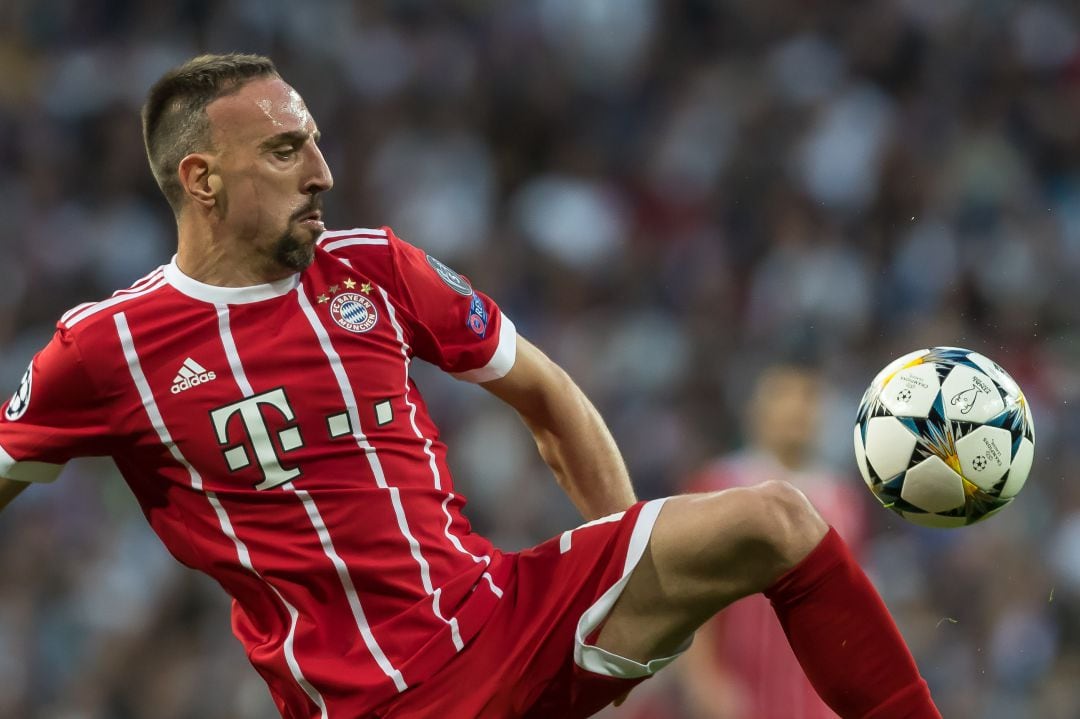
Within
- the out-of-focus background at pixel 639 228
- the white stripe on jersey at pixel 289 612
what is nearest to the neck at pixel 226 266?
the white stripe on jersey at pixel 289 612

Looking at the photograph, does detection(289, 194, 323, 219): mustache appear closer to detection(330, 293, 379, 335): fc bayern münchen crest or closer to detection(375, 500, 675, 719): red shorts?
detection(330, 293, 379, 335): fc bayern münchen crest

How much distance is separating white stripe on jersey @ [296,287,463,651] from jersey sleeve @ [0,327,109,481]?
0.51 m

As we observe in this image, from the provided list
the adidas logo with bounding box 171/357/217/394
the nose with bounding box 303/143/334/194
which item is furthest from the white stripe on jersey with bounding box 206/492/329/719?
the nose with bounding box 303/143/334/194

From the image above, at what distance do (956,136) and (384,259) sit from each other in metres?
6.17

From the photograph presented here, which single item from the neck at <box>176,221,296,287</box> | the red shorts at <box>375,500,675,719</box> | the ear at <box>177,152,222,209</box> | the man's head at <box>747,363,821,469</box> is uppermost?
the ear at <box>177,152,222,209</box>

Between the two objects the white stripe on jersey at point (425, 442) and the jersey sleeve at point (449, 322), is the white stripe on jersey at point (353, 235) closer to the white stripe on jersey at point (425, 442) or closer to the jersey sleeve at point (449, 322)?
the jersey sleeve at point (449, 322)

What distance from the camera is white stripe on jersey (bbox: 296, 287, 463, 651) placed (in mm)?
3449

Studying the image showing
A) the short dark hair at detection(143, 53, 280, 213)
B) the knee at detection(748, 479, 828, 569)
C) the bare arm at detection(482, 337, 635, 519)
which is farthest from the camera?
the bare arm at detection(482, 337, 635, 519)

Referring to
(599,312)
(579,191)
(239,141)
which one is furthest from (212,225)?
(579,191)

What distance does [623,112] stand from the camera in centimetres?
970

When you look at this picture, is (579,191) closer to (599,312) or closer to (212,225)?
(599,312)

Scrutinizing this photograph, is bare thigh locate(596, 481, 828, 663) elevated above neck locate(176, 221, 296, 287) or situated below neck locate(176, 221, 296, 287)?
below

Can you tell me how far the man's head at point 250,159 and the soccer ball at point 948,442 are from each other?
145 centimetres

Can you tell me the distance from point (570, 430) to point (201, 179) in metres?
1.07
